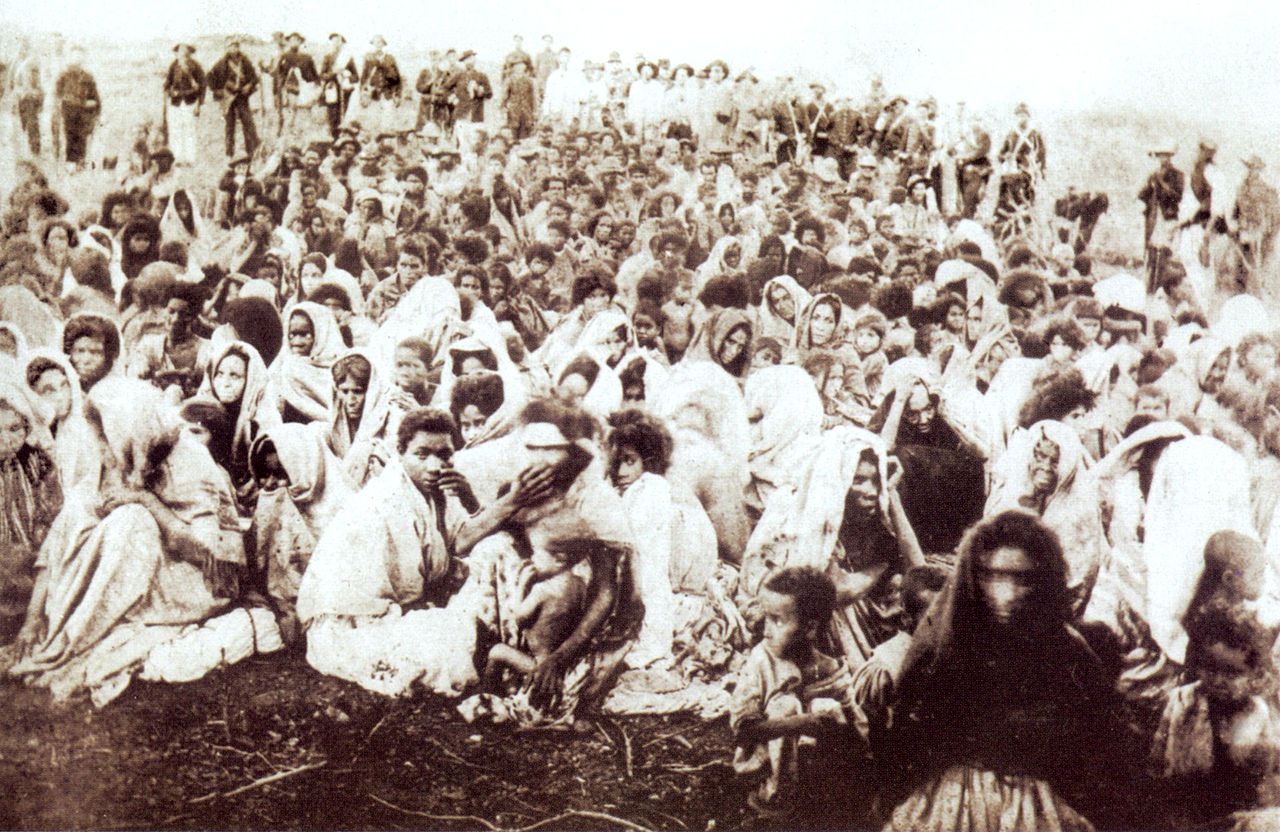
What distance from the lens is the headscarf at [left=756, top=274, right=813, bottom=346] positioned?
6.43m

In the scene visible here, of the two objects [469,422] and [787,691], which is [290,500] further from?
[787,691]

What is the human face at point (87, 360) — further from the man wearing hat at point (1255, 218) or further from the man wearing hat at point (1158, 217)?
the man wearing hat at point (1255, 218)

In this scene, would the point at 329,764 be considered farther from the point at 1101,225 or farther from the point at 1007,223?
the point at 1101,225

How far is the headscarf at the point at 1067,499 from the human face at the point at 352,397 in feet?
11.5

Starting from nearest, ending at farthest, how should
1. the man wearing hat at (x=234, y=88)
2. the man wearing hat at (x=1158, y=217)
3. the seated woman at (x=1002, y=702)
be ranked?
the seated woman at (x=1002, y=702) < the man wearing hat at (x=234, y=88) < the man wearing hat at (x=1158, y=217)

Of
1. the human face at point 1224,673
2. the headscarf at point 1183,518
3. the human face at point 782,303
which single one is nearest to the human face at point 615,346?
the human face at point 782,303

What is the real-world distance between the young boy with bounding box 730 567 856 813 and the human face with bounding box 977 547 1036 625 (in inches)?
33.8

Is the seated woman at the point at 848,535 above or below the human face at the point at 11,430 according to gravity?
below

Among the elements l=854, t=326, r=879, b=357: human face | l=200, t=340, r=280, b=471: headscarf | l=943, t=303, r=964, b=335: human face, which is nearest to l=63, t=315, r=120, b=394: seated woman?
l=200, t=340, r=280, b=471: headscarf

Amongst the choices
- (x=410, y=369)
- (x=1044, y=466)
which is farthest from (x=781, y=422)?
(x=410, y=369)

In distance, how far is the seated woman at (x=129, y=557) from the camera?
601 cm

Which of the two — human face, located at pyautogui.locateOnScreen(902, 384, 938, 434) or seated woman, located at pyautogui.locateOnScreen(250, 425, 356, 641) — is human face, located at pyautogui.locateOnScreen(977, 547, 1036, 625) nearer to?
human face, located at pyautogui.locateOnScreen(902, 384, 938, 434)

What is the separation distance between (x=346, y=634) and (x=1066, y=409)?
164 inches

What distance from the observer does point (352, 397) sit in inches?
243
